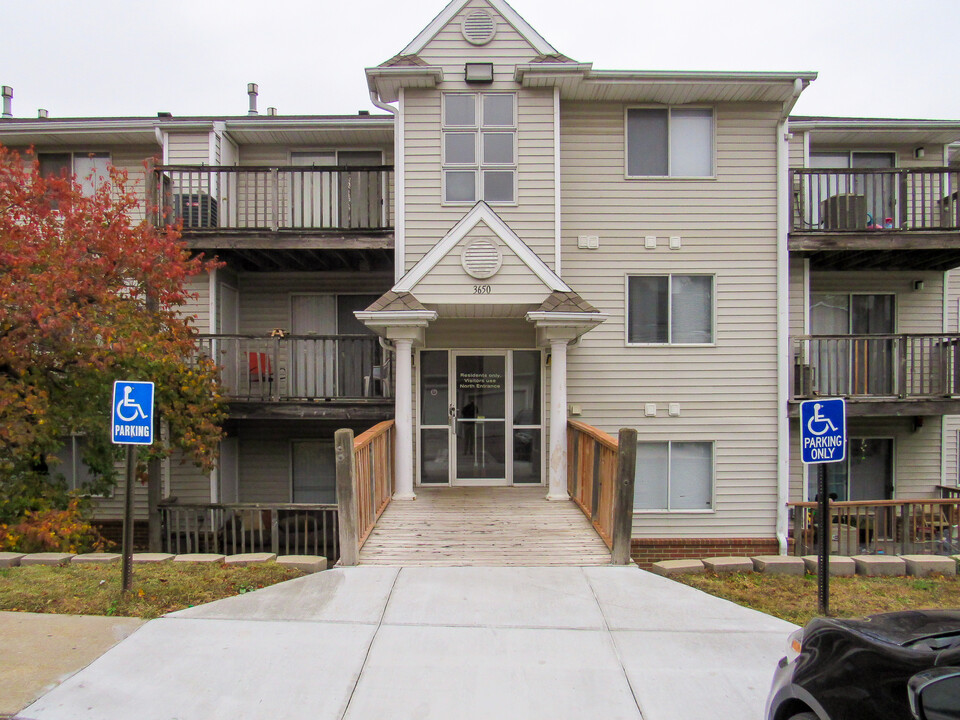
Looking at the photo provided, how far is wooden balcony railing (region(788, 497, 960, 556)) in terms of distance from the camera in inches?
383

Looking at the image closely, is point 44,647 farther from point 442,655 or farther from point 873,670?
point 873,670

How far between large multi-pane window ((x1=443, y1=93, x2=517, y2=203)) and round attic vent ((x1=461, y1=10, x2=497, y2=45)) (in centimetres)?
88

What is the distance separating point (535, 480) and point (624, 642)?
5467 mm

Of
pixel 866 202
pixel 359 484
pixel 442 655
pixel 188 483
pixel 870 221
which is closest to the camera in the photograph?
pixel 442 655

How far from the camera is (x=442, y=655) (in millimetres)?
4969

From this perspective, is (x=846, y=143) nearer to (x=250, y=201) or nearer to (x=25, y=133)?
(x=250, y=201)

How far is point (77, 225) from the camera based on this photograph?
9180mm

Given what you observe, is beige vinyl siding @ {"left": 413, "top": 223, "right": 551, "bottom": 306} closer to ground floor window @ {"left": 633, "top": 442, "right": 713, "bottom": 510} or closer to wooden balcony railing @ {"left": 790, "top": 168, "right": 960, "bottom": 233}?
ground floor window @ {"left": 633, "top": 442, "right": 713, "bottom": 510}

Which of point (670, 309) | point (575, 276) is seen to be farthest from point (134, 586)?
point (670, 309)

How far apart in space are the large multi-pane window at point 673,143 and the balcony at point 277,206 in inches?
171

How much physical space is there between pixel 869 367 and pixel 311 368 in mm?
9889

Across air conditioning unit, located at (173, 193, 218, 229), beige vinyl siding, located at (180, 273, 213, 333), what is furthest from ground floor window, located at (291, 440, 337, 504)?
air conditioning unit, located at (173, 193, 218, 229)

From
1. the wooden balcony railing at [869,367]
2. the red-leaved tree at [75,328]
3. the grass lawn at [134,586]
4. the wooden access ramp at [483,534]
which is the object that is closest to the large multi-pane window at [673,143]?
the wooden balcony railing at [869,367]

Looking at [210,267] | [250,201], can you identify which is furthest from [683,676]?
[250,201]
